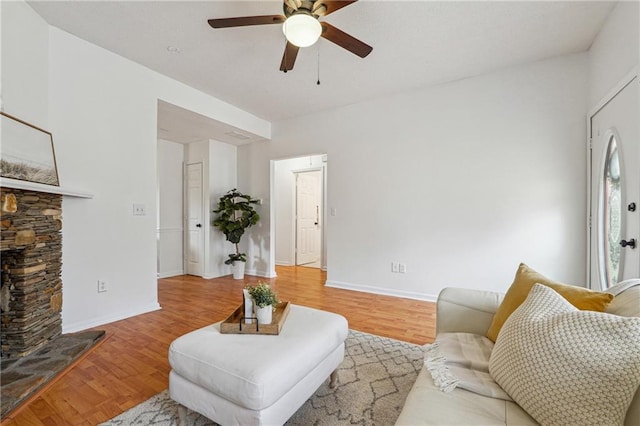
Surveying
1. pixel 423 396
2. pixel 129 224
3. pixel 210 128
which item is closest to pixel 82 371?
pixel 129 224

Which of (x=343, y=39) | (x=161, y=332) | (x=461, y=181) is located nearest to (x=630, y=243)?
(x=461, y=181)

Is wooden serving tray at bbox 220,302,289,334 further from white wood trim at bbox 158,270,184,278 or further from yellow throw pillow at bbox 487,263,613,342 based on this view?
white wood trim at bbox 158,270,184,278

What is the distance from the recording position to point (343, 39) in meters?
2.12

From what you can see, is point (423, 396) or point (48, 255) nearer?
point (423, 396)

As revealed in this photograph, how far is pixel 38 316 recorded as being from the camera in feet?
7.25

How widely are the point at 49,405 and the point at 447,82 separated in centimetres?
445

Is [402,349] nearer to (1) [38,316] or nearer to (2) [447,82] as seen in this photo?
(1) [38,316]

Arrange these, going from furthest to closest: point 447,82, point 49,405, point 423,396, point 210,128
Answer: point 210,128 < point 447,82 < point 49,405 < point 423,396

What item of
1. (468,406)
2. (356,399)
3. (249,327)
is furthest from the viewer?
(356,399)

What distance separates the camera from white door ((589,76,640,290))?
1.94 meters

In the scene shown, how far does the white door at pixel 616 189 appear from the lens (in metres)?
1.94

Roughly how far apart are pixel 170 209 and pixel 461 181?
15.4ft

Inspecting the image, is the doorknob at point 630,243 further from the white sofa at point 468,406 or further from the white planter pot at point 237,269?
the white planter pot at point 237,269

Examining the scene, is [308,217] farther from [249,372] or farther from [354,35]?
[249,372]
